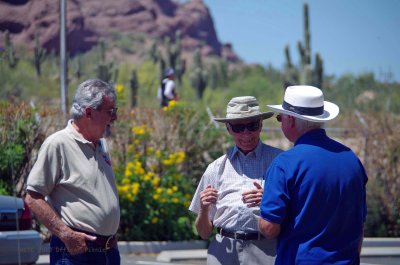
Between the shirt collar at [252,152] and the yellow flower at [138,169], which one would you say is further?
the yellow flower at [138,169]

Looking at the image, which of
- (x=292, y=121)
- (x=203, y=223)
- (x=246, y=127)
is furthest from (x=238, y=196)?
(x=292, y=121)

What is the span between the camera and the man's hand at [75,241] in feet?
15.4

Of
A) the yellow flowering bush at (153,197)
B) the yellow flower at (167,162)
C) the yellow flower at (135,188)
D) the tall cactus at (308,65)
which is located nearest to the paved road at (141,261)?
the yellow flowering bush at (153,197)

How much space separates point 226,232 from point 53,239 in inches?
41.1

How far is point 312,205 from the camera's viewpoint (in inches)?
166

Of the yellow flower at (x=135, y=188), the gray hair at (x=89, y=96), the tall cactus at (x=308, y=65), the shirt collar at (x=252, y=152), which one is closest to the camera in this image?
the gray hair at (x=89, y=96)

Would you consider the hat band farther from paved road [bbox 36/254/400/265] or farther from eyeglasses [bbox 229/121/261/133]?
paved road [bbox 36/254/400/265]

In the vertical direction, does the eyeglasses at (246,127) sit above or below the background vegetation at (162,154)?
above

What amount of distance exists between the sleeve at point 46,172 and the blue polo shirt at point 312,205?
1.24 m

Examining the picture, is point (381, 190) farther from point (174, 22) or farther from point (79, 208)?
point (174, 22)

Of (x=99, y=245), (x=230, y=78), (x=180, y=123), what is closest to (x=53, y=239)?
(x=99, y=245)

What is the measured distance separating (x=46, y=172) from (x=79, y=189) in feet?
0.68

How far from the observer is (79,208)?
4.75 m

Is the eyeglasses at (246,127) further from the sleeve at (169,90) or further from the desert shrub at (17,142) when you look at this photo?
the sleeve at (169,90)
